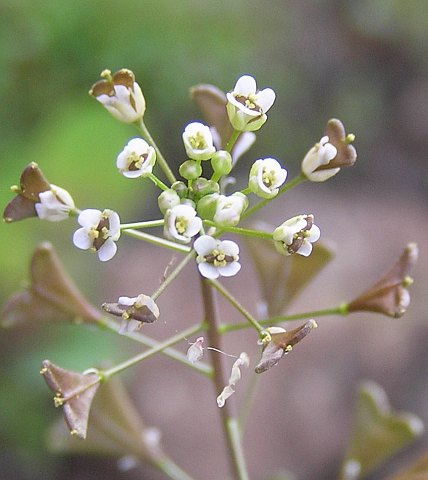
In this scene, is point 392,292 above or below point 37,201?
below

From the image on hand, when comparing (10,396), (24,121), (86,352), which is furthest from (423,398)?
(24,121)

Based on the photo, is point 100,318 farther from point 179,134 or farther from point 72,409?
point 179,134

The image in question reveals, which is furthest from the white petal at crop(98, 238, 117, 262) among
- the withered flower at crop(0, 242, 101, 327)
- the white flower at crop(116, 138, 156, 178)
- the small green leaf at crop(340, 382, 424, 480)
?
the small green leaf at crop(340, 382, 424, 480)

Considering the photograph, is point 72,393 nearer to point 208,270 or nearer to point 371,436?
point 208,270

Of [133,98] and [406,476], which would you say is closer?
[133,98]

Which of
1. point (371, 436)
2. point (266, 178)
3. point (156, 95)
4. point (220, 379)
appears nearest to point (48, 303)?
point (220, 379)

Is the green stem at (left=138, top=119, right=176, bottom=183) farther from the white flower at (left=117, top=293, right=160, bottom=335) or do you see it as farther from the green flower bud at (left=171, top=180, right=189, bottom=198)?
the white flower at (left=117, top=293, right=160, bottom=335)

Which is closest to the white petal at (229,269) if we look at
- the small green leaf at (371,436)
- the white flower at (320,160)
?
the white flower at (320,160)
